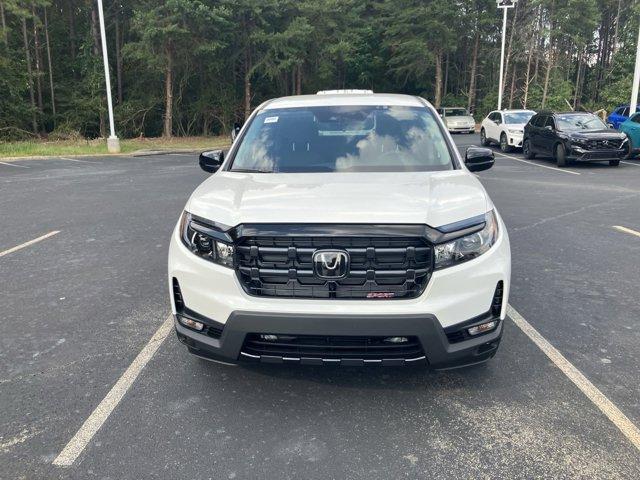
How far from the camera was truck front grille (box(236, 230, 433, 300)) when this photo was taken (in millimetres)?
2988

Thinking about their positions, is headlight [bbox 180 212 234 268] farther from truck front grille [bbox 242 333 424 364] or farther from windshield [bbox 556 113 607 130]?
windshield [bbox 556 113 607 130]

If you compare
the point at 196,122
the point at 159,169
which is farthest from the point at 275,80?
the point at 159,169

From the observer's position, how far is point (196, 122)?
3709 centimetres

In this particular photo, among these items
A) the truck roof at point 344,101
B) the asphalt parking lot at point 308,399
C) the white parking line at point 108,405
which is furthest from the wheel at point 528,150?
the white parking line at point 108,405

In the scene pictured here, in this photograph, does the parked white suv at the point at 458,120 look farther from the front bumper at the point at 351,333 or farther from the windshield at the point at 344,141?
the front bumper at the point at 351,333

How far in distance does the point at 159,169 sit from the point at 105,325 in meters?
13.3

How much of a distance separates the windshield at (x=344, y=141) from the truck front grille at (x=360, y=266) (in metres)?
1.19

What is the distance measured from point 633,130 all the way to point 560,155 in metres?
2.69

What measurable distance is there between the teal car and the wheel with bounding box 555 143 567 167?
2346 millimetres

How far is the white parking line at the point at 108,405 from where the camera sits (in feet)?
9.43

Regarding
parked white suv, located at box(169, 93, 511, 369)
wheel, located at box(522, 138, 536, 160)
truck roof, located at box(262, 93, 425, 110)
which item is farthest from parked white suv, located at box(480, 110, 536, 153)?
parked white suv, located at box(169, 93, 511, 369)

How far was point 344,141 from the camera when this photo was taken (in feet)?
14.5

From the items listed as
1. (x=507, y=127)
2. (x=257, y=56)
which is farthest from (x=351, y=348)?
(x=257, y=56)

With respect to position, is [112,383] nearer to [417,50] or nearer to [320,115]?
[320,115]
